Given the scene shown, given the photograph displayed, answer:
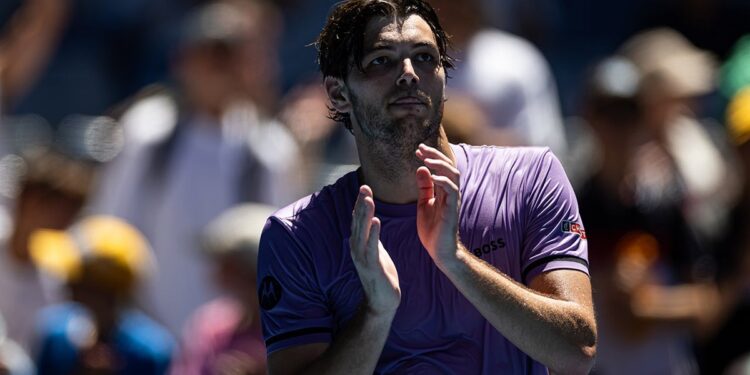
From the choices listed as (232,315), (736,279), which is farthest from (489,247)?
(736,279)

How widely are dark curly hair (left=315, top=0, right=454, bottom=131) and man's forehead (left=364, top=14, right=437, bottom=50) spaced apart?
16 mm

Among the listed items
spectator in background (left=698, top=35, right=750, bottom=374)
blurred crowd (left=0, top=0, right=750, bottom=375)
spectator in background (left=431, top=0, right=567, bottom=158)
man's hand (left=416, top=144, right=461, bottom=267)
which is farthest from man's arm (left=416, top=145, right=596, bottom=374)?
spectator in background (left=431, top=0, right=567, bottom=158)

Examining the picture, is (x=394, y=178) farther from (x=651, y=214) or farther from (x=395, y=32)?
(x=651, y=214)

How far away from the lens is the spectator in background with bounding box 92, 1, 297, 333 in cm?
747

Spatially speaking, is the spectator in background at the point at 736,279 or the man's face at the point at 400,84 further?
the spectator in background at the point at 736,279

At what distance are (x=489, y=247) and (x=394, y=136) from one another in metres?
0.42

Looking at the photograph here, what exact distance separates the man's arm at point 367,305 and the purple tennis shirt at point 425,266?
159 mm

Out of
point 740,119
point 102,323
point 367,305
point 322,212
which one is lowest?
point 102,323

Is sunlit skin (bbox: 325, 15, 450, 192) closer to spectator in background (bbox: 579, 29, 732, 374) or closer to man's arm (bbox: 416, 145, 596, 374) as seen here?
man's arm (bbox: 416, 145, 596, 374)

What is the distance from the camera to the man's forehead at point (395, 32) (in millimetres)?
4172

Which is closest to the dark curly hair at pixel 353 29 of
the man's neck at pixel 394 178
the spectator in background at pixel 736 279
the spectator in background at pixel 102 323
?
the man's neck at pixel 394 178

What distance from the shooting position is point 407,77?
4086mm

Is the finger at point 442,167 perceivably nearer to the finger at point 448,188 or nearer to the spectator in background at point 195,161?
the finger at point 448,188

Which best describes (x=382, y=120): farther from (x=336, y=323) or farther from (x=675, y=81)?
(x=675, y=81)
